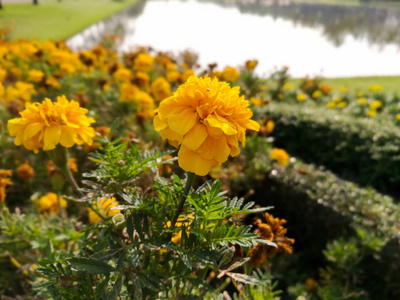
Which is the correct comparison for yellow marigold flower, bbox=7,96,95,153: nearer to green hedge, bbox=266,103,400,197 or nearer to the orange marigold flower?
the orange marigold flower

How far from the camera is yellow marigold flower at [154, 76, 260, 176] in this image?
597 mm

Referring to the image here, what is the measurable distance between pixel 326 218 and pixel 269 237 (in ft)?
6.27

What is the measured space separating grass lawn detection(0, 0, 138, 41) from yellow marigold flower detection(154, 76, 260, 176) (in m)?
7.52

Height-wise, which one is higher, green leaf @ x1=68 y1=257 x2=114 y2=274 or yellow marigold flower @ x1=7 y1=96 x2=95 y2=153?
yellow marigold flower @ x1=7 y1=96 x2=95 y2=153

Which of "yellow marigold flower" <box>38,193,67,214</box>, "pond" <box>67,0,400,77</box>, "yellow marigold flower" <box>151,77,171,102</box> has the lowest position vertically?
"pond" <box>67,0,400,77</box>

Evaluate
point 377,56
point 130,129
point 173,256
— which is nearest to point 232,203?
point 173,256

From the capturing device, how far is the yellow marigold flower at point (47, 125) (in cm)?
86

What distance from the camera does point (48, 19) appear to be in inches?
467

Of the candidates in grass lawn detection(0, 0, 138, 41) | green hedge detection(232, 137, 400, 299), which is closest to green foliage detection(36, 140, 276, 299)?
green hedge detection(232, 137, 400, 299)

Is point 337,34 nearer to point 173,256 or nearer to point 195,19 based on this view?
point 195,19

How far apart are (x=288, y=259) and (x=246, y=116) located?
213 centimetres

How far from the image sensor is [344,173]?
368 centimetres

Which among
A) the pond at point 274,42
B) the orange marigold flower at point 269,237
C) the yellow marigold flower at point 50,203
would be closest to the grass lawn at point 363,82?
the pond at point 274,42

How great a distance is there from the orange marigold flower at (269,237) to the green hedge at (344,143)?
3.04 metres
